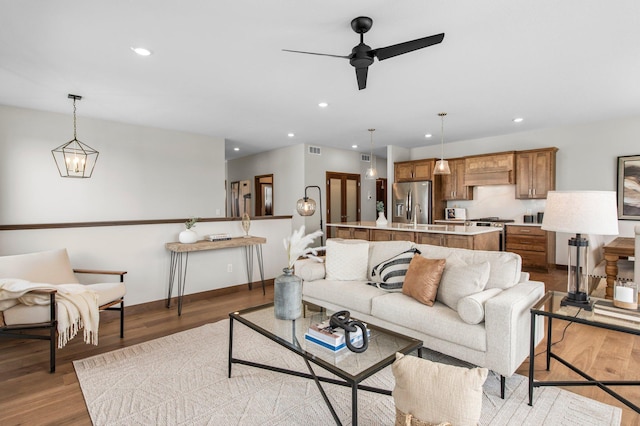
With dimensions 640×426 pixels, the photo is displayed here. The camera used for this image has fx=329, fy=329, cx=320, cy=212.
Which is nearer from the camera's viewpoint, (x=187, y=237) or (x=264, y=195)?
(x=187, y=237)

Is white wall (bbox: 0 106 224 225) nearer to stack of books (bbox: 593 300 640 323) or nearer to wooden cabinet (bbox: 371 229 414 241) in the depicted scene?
wooden cabinet (bbox: 371 229 414 241)

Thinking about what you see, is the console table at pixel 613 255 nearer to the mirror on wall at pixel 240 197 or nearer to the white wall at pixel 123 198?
the white wall at pixel 123 198

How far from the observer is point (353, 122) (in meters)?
5.38

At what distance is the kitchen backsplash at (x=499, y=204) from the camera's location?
6352 mm

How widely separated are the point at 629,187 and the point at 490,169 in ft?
6.69

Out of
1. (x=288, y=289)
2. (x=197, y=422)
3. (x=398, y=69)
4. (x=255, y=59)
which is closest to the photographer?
(x=197, y=422)

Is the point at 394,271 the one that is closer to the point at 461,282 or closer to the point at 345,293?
the point at 345,293

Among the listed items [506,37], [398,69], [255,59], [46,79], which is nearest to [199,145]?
[46,79]

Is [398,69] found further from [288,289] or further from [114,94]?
[114,94]

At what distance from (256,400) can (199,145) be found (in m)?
5.03

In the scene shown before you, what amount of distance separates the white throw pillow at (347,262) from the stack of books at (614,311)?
1837 millimetres

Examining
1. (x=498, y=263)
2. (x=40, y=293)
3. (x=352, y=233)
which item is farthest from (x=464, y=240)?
(x=40, y=293)

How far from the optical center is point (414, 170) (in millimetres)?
7363

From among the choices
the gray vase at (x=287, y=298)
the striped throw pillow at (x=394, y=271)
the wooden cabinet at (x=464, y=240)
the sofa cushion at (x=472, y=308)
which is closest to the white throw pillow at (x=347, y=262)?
the striped throw pillow at (x=394, y=271)
